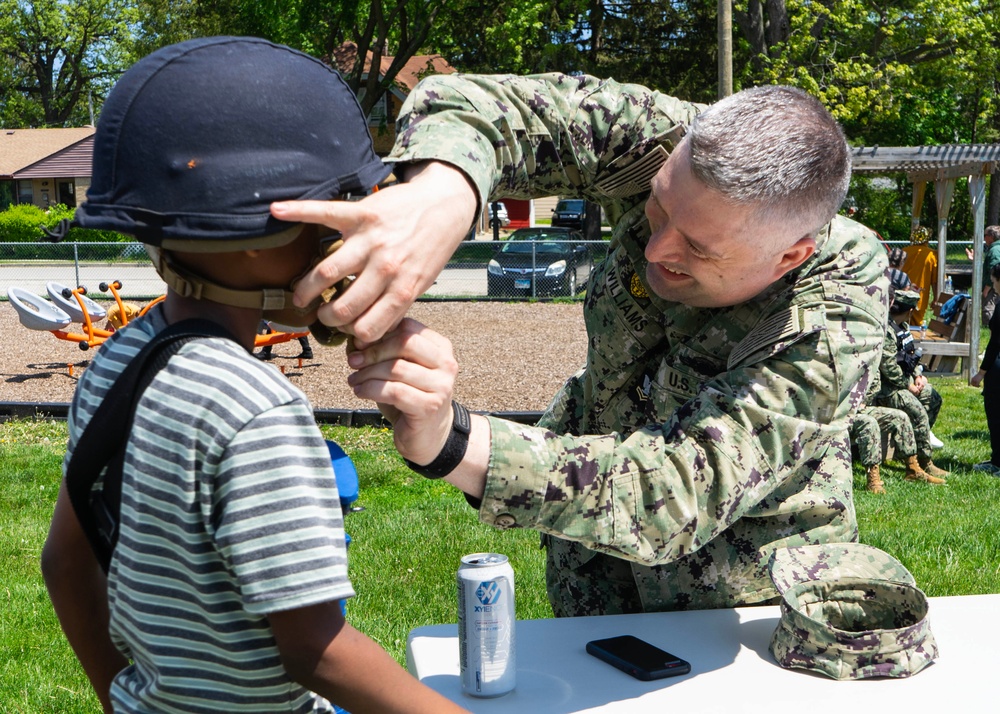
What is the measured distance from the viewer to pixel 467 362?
499 inches

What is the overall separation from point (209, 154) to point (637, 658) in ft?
4.33

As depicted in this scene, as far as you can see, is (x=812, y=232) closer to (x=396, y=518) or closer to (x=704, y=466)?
(x=704, y=466)

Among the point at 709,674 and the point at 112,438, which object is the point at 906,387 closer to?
the point at 709,674

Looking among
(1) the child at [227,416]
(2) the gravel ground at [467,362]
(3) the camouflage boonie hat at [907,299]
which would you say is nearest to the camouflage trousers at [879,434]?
(3) the camouflage boonie hat at [907,299]

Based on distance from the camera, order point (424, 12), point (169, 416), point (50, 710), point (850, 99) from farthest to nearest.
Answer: point (424, 12)
point (850, 99)
point (50, 710)
point (169, 416)

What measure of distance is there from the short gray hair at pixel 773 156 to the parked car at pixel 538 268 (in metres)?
17.4

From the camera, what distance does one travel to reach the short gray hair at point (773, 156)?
1662mm

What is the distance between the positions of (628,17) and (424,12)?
20.7ft

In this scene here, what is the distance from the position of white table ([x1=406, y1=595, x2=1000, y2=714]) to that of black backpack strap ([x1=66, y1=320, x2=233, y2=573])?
34.4 inches

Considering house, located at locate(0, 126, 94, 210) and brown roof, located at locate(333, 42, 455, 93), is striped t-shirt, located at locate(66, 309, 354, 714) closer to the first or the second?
brown roof, located at locate(333, 42, 455, 93)

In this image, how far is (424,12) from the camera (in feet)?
89.2

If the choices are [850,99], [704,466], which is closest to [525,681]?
[704,466]

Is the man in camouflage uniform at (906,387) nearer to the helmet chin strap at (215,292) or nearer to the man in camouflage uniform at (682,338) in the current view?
the man in camouflage uniform at (682,338)

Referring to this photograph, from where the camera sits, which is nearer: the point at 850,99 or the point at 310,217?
the point at 310,217
